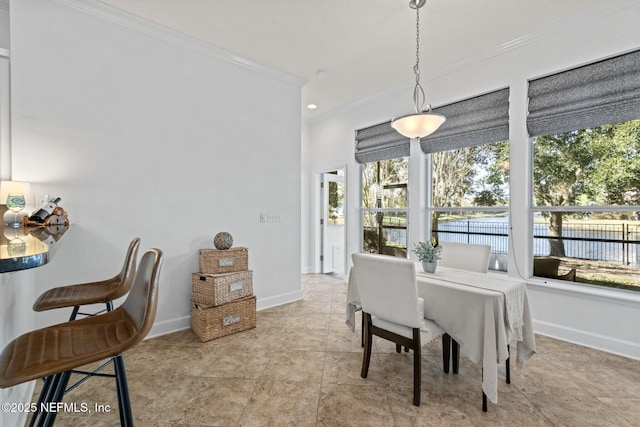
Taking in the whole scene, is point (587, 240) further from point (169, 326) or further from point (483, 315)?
point (169, 326)

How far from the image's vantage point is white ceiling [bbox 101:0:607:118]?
2488mm

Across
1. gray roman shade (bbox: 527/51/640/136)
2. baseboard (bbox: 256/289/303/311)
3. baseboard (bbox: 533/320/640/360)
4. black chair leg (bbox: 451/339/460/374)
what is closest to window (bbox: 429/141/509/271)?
gray roman shade (bbox: 527/51/640/136)

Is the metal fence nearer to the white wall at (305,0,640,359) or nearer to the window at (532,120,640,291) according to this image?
the window at (532,120,640,291)

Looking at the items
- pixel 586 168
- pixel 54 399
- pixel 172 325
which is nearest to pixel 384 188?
pixel 586 168

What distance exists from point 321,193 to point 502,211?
306cm

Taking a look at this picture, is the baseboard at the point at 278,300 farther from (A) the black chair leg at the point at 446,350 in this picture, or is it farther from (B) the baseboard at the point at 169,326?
(A) the black chair leg at the point at 446,350

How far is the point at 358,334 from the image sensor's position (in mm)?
2836

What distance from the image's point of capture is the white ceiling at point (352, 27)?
8.16ft

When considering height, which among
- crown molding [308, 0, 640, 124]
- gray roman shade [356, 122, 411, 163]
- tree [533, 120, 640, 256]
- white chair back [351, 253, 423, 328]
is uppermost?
crown molding [308, 0, 640, 124]

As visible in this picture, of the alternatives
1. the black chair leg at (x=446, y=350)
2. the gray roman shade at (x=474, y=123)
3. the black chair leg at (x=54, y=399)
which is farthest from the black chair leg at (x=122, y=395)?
the gray roman shade at (x=474, y=123)

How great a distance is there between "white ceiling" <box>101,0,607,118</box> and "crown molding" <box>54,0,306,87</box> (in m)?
0.06

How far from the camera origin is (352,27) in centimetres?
279

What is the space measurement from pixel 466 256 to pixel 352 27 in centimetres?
238

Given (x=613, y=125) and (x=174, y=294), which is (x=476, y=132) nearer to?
(x=613, y=125)
